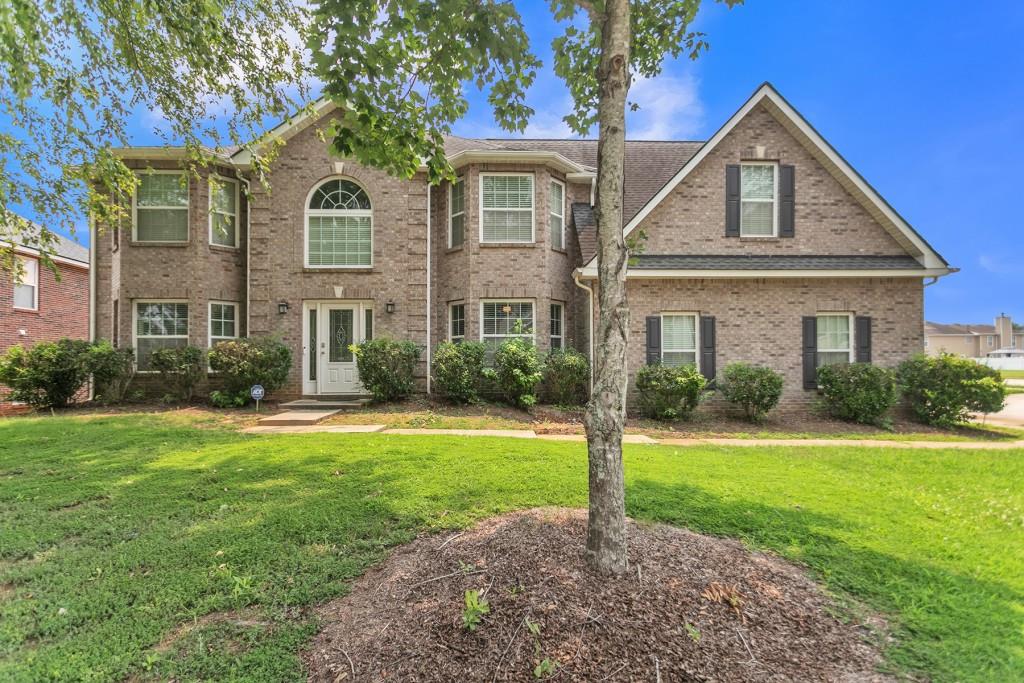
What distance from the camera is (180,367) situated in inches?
412

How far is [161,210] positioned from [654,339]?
1282 cm

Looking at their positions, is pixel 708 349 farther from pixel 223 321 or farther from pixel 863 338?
pixel 223 321

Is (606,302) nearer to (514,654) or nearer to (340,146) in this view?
(514,654)

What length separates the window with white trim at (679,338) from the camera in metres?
10.5

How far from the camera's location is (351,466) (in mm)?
5629

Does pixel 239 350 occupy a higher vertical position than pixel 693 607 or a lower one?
higher

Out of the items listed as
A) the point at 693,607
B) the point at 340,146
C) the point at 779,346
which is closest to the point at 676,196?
the point at 779,346

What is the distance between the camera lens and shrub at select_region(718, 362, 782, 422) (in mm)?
9430

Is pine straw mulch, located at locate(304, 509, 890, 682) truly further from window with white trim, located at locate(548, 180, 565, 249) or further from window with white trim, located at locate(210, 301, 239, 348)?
window with white trim, located at locate(210, 301, 239, 348)

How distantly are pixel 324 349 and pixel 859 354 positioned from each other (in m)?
13.2

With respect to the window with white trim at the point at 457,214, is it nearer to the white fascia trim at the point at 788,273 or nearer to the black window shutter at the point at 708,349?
the white fascia trim at the point at 788,273

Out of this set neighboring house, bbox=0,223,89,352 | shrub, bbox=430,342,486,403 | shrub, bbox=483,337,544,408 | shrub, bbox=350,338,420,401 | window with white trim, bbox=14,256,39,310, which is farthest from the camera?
window with white trim, bbox=14,256,39,310

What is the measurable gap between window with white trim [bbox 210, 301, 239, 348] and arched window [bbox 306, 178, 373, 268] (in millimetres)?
2631

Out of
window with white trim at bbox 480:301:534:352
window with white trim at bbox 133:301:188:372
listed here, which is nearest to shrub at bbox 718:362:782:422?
window with white trim at bbox 480:301:534:352
